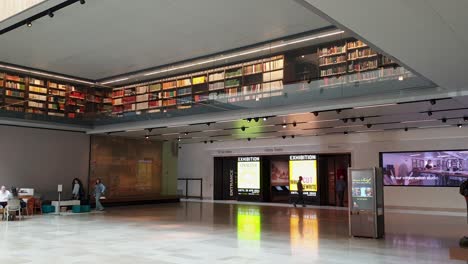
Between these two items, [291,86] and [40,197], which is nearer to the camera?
[291,86]

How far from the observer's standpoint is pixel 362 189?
34.0 feet

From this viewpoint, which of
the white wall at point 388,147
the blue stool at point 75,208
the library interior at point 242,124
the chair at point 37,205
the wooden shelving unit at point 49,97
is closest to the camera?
the library interior at point 242,124

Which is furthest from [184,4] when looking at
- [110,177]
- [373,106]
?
[110,177]

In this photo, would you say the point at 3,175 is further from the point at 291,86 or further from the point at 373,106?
the point at 373,106

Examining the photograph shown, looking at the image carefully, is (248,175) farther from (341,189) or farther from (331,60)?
(331,60)

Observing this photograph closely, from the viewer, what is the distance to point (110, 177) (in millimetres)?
20062

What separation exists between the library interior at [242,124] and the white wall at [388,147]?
0.19 ft

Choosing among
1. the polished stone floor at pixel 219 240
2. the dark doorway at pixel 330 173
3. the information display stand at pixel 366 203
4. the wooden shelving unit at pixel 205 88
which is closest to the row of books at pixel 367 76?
the wooden shelving unit at pixel 205 88

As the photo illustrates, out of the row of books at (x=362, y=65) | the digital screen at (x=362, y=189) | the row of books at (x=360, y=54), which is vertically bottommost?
the digital screen at (x=362, y=189)

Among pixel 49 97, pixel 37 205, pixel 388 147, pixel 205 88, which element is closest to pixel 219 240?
pixel 205 88

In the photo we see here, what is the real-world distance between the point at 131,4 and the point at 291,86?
489cm

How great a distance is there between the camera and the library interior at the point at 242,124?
7.54 metres

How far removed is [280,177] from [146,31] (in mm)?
12289

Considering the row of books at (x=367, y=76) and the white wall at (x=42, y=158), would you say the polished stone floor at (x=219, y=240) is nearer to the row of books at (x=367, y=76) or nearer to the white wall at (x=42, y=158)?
the white wall at (x=42, y=158)
